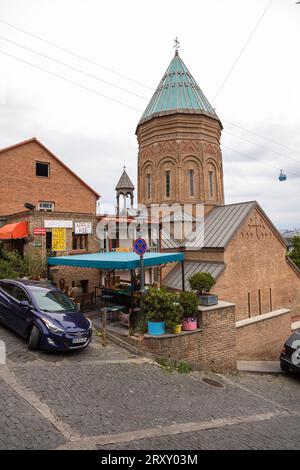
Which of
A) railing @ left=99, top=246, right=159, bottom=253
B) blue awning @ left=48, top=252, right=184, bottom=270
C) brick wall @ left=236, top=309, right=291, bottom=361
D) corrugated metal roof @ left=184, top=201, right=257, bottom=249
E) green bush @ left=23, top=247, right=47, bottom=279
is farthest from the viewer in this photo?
corrugated metal roof @ left=184, top=201, right=257, bottom=249

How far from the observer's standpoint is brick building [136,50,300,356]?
17.4m

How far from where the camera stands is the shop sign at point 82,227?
15.2 m

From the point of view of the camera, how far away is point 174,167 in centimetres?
2348

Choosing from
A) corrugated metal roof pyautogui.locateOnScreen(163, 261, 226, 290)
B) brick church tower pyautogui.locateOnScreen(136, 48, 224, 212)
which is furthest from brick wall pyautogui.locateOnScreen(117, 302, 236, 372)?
brick church tower pyautogui.locateOnScreen(136, 48, 224, 212)

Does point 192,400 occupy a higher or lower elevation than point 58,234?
lower

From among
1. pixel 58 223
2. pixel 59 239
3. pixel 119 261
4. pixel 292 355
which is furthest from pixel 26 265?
pixel 292 355

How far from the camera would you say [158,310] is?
9445mm

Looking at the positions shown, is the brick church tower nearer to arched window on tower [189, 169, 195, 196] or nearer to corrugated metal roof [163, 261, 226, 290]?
arched window on tower [189, 169, 195, 196]

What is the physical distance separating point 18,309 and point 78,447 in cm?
499

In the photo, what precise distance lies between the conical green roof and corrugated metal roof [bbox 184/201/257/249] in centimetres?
831

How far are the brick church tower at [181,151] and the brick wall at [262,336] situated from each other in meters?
10.0

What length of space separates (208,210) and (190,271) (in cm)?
637

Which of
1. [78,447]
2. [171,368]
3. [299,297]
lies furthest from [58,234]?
[299,297]
